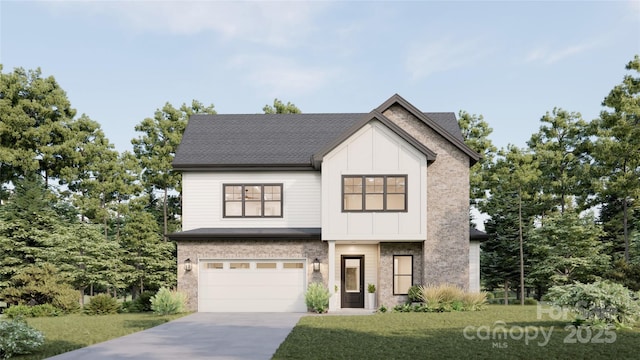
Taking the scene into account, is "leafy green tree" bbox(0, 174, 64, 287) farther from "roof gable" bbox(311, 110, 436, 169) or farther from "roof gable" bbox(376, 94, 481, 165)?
"roof gable" bbox(376, 94, 481, 165)

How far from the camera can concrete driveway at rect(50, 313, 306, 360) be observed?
12.0 metres

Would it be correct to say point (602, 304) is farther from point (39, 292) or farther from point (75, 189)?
point (75, 189)

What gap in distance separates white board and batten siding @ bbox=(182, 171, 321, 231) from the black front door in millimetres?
2409

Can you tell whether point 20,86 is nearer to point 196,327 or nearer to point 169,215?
point 169,215

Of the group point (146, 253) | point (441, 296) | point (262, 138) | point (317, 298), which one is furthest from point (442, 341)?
point (146, 253)

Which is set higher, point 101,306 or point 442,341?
point 442,341

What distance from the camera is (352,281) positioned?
25078mm

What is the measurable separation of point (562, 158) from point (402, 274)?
19131mm

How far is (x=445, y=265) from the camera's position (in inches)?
934

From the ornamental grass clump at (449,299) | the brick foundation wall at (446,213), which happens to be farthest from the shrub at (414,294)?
the brick foundation wall at (446,213)

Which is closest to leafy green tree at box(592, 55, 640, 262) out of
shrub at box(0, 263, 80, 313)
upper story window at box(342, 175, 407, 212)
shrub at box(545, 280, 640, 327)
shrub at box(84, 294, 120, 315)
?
upper story window at box(342, 175, 407, 212)

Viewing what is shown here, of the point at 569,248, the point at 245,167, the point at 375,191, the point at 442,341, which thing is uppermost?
the point at 245,167

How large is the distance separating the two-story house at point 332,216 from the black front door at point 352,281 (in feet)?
0.15

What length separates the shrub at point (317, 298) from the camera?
2255cm
